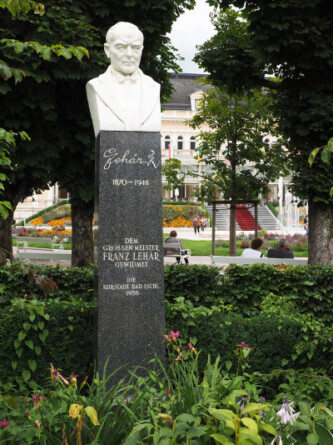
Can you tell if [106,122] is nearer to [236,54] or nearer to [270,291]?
[270,291]

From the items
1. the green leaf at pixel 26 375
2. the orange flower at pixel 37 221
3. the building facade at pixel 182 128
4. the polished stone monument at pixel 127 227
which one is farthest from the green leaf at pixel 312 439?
the building facade at pixel 182 128

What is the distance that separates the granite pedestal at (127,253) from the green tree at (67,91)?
4629mm

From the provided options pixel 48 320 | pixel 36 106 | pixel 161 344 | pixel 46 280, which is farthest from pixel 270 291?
pixel 36 106

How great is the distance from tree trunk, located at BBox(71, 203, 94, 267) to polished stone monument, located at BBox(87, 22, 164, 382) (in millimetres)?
6171

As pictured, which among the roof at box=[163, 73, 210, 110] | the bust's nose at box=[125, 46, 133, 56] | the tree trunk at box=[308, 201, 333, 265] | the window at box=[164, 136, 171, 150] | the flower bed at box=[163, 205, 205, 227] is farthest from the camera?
the roof at box=[163, 73, 210, 110]

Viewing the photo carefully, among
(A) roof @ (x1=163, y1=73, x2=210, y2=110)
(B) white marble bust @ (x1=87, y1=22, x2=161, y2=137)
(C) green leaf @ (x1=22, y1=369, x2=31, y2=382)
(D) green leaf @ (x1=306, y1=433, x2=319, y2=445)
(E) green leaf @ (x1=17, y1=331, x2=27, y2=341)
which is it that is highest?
(A) roof @ (x1=163, y1=73, x2=210, y2=110)

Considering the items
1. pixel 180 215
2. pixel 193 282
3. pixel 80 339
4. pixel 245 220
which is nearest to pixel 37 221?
pixel 180 215

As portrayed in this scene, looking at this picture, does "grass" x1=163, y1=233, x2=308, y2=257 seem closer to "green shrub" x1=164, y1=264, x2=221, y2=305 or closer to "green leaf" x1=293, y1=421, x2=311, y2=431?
"green shrub" x1=164, y1=264, x2=221, y2=305

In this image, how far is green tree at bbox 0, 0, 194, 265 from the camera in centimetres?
943

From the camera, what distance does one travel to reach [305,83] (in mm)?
9453

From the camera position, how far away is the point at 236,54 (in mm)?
11367

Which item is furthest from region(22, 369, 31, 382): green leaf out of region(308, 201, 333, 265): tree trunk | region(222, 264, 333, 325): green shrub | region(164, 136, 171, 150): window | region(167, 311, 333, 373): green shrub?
region(164, 136, 171, 150): window

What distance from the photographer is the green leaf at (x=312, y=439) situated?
2.33 m

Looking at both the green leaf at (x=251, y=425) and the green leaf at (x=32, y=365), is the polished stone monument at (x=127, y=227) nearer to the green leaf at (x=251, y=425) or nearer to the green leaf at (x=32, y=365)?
the green leaf at (x=32, y=365)
